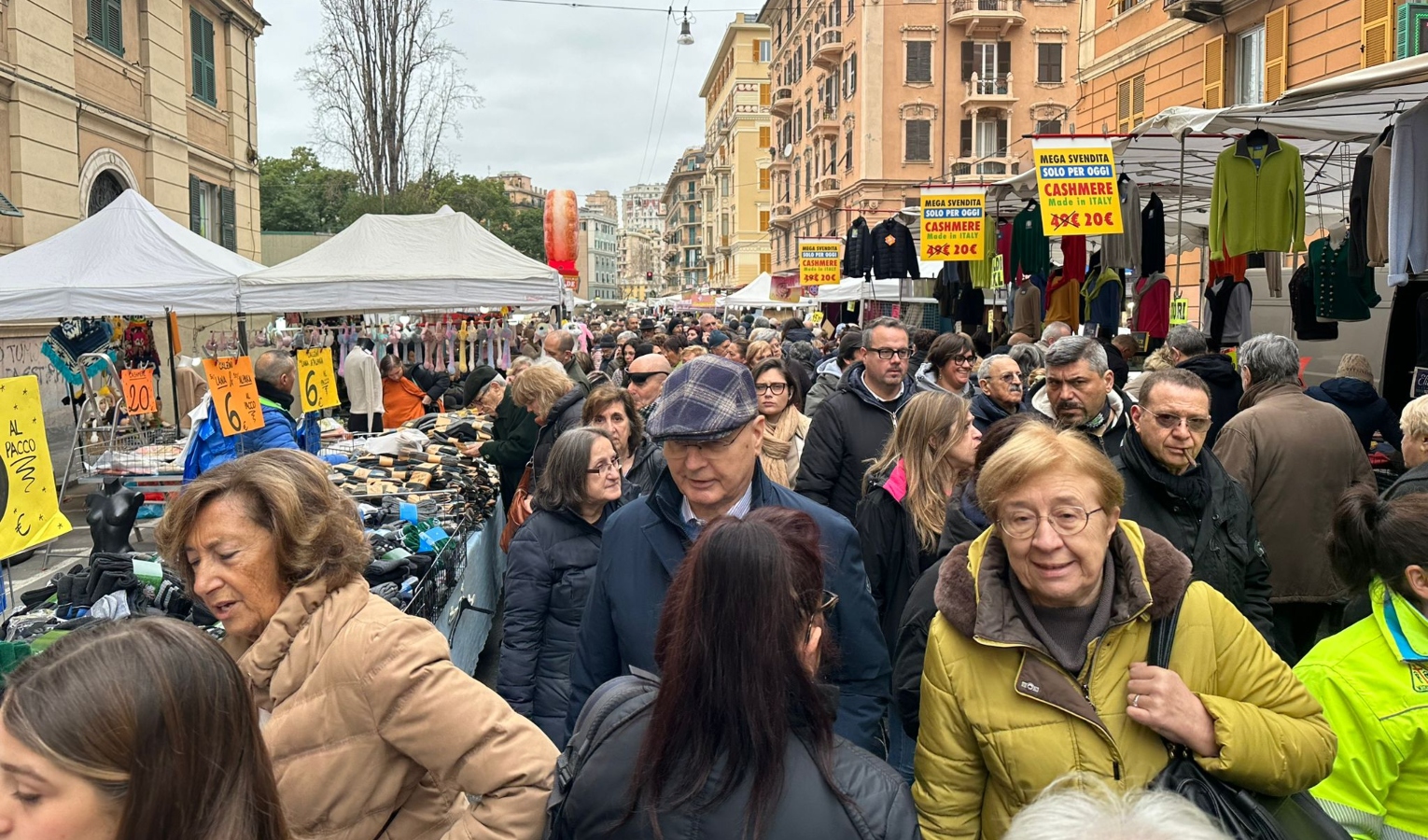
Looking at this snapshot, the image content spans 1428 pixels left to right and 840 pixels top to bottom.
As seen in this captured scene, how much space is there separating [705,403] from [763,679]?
3.69 feet

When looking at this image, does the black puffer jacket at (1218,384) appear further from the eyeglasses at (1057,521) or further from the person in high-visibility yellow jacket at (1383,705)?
the eyeglasses at (1057,521)

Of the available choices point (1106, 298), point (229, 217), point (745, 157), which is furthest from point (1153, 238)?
point (745, 157)

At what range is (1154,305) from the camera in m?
10.3

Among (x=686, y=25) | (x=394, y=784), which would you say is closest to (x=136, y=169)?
(x=686, y=25)

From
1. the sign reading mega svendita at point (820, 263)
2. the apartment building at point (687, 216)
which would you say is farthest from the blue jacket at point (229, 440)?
the apartment building at point (687, 216)

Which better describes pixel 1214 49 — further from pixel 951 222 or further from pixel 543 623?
pixel 543 623

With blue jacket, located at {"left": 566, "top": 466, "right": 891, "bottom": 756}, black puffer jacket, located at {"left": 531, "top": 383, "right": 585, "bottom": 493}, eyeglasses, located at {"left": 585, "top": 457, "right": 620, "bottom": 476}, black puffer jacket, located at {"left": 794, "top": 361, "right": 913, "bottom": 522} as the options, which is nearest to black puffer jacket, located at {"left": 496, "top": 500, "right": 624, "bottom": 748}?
eyeglasses, located at {"left": 585, "top": 457, "right": 620, "bottom": 476}

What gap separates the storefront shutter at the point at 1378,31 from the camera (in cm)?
1359

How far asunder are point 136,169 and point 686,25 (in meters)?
18.9

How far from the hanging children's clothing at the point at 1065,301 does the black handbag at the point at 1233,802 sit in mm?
9063

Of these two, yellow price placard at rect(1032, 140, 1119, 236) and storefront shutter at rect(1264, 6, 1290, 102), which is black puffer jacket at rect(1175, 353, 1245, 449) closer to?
yellow price placard at rect(1032, 140, 1119, 236)

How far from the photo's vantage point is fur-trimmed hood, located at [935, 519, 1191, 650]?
7.27 ft

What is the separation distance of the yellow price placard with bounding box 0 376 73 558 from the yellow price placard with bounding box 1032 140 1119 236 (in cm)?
688

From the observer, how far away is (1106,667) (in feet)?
7.22
